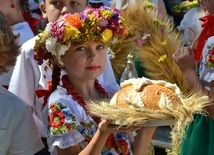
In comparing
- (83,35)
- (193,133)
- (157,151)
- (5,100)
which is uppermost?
(83,35)

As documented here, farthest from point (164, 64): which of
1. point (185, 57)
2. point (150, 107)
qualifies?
point (150, 107)

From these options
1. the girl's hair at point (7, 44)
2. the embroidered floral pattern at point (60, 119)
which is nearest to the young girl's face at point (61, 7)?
the girl's hair at point (7, 44)

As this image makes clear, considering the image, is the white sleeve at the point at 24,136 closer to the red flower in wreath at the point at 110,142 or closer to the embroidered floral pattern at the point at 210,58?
the red flower in wreath at the point at 110,142

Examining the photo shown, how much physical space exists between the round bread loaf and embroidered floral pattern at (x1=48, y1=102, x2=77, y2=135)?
0.19m

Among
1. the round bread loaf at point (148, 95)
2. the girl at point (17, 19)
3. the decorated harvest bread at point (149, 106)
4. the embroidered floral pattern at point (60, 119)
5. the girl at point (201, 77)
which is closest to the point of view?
the decorated harvest bread at point (149, 106)

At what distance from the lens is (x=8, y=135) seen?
8.32 ft

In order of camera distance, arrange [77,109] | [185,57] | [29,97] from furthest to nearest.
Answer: [185,57]
[29,97]
[77,109]

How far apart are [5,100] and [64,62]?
381 mm

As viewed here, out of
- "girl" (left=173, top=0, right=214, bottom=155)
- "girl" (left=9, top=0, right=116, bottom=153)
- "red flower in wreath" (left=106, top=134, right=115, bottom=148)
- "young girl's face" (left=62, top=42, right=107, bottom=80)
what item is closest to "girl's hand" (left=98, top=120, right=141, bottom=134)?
"red flower in wreath" (left=106, top=134, right=115, bottom=148)

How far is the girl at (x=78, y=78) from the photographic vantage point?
2.62 metres

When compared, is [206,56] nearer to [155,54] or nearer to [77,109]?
[155,54]

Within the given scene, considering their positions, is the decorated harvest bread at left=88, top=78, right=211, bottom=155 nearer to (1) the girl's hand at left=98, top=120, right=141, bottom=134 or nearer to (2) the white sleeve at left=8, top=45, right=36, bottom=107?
(1) the girl's hand at left=98, top=120, right=141, bottom=134

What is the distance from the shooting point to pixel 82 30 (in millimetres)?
2746

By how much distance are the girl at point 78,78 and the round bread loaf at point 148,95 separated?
19 centimetres
